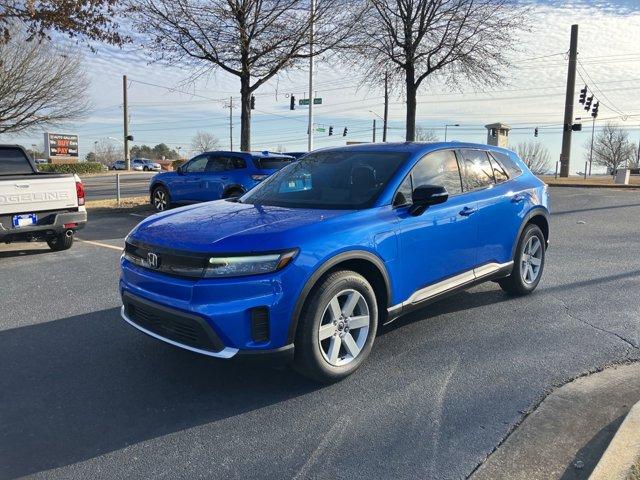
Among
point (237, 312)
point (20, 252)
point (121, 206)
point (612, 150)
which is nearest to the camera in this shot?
point (237, 312)

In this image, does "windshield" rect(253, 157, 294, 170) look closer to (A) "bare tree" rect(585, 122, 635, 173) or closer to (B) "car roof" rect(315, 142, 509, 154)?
(B) "car roof" rect(315, 142, 509, 154)

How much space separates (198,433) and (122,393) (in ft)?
2.59

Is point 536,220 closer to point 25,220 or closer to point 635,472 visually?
point 635,472

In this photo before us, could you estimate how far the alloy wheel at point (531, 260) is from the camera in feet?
19.1

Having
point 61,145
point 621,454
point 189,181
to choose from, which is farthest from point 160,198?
point 61,145

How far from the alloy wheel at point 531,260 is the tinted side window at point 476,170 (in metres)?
0.94

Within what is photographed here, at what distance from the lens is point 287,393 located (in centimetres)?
366

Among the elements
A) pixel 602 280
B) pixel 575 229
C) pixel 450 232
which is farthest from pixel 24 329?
pixel 575 229

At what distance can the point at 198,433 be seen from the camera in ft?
10.4

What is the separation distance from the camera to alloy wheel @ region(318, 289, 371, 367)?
12.0 ft

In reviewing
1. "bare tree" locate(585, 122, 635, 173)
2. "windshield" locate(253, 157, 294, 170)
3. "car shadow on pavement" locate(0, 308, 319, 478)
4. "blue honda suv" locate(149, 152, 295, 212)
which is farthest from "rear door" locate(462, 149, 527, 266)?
"bare tree" locate(585, 122, 635, 173)

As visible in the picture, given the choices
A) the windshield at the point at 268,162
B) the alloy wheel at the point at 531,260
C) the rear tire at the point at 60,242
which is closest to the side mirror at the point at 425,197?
the alloy wheel at the point at 531,260

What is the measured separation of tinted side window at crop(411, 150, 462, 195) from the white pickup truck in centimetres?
590

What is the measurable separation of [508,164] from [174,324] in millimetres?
4067
